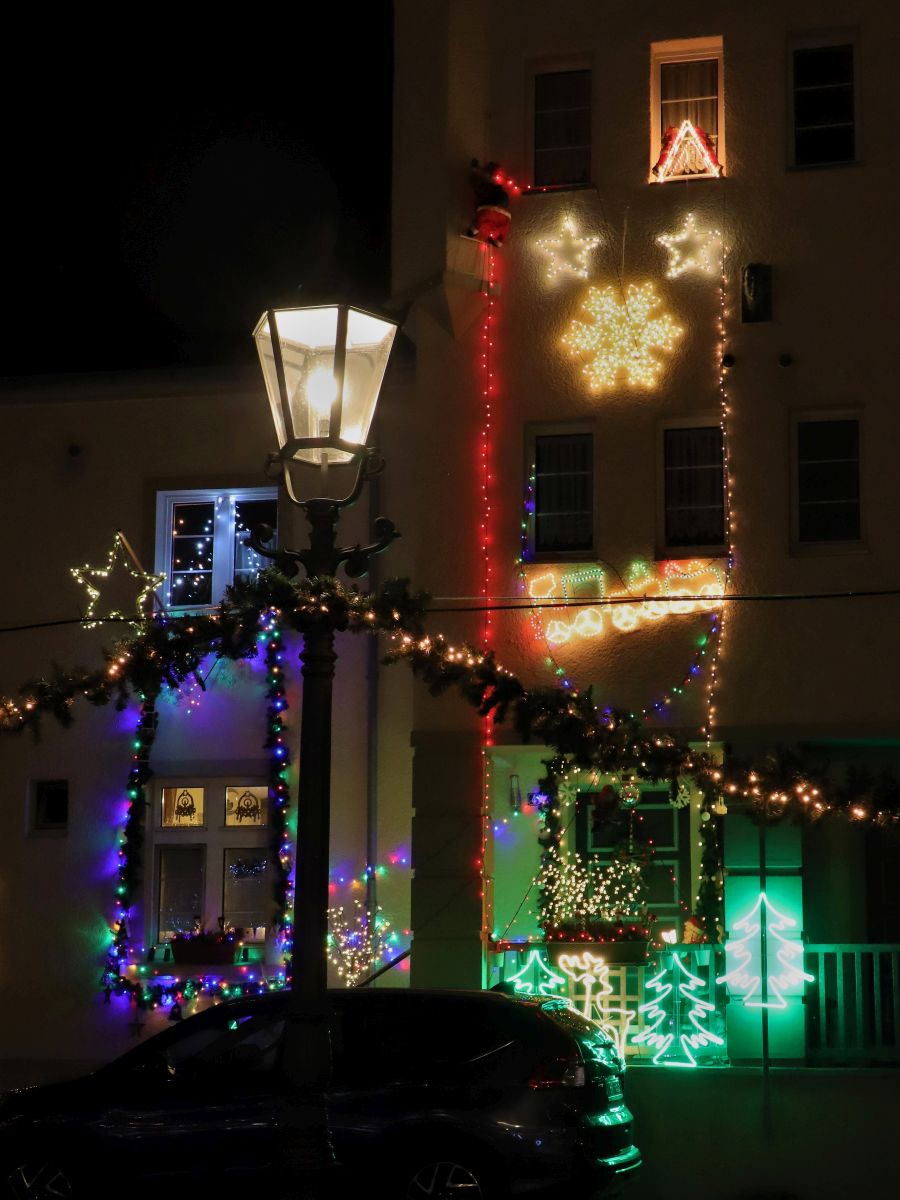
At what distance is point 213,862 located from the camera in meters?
16.6

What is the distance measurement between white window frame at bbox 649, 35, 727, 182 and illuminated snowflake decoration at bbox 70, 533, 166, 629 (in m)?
6.22

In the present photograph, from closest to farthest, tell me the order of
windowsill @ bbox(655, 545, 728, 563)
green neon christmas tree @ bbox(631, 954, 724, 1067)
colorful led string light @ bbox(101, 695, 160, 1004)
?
green neon christmas tree @ bbox(631, 954, 724, 1067) → windowsill @ bbox(655, 545, 728, 563) → colorful led string light @ bbox(101, 695, 160, 1004)

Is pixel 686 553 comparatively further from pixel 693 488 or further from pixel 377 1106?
pixel 377 1106

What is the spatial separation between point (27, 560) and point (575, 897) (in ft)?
21.7

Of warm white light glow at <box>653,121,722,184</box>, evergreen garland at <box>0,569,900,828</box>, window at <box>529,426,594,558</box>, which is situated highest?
warm white light glow at <box>653,121,722,184</box>

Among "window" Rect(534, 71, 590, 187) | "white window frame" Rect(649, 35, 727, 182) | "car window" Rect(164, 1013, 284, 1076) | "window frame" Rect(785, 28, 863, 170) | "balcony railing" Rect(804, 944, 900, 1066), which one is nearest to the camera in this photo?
"car window" Rect(164, 1013, 284, 1076)

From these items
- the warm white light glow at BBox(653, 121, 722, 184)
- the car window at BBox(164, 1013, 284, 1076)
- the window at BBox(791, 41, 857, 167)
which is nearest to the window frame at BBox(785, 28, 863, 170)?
the window at BBox(791, 41, 857, 167)

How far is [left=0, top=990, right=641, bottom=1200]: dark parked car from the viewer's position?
36.1ft

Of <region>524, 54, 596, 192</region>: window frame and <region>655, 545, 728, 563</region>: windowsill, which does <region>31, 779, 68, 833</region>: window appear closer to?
<region>655, 545, 728, 563</region>: windowsill

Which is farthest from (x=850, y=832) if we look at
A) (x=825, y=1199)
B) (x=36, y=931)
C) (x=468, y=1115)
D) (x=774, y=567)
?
(x=36, y=931)

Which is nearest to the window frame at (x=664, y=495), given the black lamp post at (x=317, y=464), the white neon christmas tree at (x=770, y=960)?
the white neon christmas tree at (x=770, y=960)

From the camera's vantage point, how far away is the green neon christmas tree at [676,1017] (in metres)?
14.6

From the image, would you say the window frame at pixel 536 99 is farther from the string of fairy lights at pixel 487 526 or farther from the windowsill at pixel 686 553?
the windowsill at pixel 686 553

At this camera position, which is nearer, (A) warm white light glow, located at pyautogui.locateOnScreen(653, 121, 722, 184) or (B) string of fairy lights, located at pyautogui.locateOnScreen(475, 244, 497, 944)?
(B) string of fairy lights, located at pyautogui.locateOnScreen(475, 244, 497, 944)
